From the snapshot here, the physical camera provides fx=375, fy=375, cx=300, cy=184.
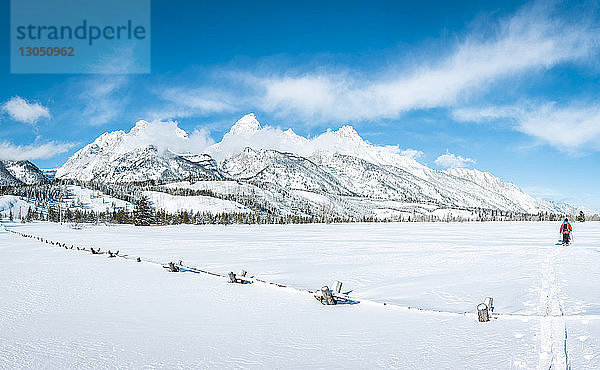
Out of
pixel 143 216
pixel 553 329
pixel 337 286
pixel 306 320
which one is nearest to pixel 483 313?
pixel 553 329

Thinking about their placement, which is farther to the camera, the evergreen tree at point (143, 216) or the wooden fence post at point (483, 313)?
the evergreen tree at point (143, 216)

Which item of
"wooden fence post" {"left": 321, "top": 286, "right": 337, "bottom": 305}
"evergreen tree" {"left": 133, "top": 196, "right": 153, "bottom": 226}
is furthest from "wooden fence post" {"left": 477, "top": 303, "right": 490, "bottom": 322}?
"evergreen tree" {"left": 133, "top": 196, "right": 153, "bottom": 226}

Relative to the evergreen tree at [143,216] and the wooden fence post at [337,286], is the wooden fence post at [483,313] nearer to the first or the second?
the wooden fence post at [337,286]

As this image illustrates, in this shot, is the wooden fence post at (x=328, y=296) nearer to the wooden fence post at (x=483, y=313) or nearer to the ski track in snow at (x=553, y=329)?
the wooden fence post at (x=483, y=313)

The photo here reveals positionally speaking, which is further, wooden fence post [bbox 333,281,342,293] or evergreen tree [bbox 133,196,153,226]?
evergreen tree [bbox 133,196,153,226]

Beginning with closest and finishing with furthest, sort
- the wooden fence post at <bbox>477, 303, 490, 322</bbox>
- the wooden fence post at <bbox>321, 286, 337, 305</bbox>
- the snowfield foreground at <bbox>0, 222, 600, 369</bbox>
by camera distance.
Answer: the snowfield foreground at <bbox>0, 222, 600, 369</bbox>, the wooden fence post at <bbox>477, 303, 490, 322</bbox>, the wooden fence post at <bbox>321, 286, 337, 305</bbox>

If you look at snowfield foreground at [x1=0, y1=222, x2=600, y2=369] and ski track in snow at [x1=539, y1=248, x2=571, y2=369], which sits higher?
ski track in snow at [x1=539, y1=248, x2=571, y2=369]

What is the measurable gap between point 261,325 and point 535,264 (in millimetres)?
20997

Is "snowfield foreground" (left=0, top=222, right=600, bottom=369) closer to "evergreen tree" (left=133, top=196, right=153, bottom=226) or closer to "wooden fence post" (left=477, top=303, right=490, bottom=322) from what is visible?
"wooden fence post" (left=477, top=303, right=490, bottom=322)

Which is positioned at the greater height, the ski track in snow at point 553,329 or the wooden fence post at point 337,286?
the wooden fence post at point 337,286

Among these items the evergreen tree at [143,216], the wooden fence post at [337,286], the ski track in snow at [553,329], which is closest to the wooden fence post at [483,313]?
the ski track in snow at [553,329]

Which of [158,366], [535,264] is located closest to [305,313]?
[158,366]

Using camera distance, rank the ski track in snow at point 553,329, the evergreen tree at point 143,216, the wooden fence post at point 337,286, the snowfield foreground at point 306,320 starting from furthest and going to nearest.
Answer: the evergreen tree at point 143,216, the wooden fence post at point 337,286, the snowfield foreground at point 306,320, the ski track in snow at point 553,329

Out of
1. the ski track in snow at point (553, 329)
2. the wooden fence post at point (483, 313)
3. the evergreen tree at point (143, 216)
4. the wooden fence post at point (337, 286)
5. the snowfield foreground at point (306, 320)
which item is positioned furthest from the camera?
the evergreen tree at point (143, 216)
